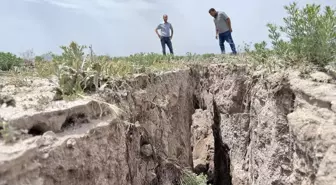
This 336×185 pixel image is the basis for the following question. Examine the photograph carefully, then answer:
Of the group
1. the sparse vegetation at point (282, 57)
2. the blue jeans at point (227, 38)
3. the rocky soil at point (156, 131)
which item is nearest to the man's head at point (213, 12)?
the blue jeans at point (227, 38)

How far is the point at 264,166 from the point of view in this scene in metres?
4.71

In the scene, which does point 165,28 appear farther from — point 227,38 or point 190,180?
point 190,180

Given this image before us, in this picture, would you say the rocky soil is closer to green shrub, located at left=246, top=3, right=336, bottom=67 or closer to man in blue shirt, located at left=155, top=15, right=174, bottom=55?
green shrub, located at left=246, top=3, right=336, bottom=67

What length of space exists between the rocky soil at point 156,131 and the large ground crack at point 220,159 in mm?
100

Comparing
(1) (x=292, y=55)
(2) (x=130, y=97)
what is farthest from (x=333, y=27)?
(2) (x=130, y=97)

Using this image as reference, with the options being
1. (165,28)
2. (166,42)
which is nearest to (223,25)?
(165,28)

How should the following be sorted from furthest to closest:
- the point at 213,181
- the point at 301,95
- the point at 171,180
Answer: the point at 213,181, the point at 171,180, the point at 301,95

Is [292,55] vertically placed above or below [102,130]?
above

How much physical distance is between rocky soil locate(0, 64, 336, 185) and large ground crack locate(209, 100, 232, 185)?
10 centimetres

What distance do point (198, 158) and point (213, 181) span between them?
3.07 feet

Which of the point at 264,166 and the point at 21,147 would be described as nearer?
the point at 21,147

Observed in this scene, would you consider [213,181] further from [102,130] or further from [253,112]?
[102,130]

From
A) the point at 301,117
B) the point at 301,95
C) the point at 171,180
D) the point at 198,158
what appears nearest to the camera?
the point at 301,117

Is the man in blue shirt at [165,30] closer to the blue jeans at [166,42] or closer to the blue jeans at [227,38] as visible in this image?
the blue jeans at [166,42]
